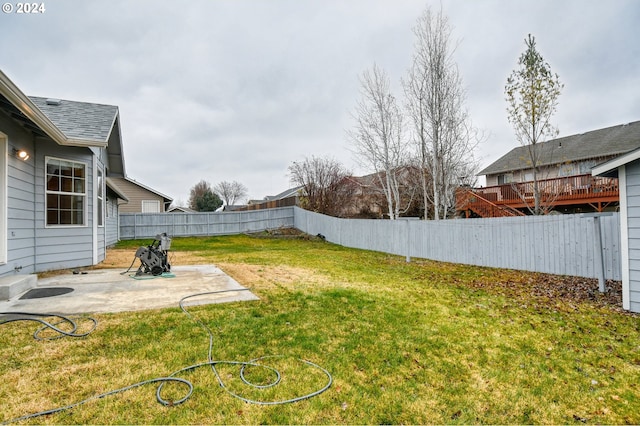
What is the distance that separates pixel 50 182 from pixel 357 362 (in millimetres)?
7316

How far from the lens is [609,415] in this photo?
7.39 ft

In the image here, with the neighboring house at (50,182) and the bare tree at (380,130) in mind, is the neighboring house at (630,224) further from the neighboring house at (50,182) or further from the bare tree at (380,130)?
the bare tree at (380,130)

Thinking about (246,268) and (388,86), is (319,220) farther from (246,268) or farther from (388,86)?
(246,268)

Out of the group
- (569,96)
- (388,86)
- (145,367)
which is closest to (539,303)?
(145,367)

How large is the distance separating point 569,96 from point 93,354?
45.0 feet

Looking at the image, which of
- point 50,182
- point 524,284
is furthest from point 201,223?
point 524,284

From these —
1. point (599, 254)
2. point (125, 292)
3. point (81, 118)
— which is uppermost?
point (81, 118)

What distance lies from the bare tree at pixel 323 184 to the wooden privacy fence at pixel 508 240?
3.41 metres

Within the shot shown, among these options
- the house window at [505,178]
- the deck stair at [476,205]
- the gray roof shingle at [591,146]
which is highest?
the gray roof shingle at [591,146]

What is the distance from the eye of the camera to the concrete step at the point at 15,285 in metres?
4.35

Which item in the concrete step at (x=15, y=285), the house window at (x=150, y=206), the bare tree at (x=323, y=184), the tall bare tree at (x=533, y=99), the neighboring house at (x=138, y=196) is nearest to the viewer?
the concrete step at (x=15, y=285)

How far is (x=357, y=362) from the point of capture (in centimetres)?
287

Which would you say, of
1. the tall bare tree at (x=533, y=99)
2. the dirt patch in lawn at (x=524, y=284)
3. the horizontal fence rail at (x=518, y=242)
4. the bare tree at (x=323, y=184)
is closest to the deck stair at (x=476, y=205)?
the tall bare tree at (x=533, y=99)

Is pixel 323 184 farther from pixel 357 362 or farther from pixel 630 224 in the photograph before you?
pixel 357 362
